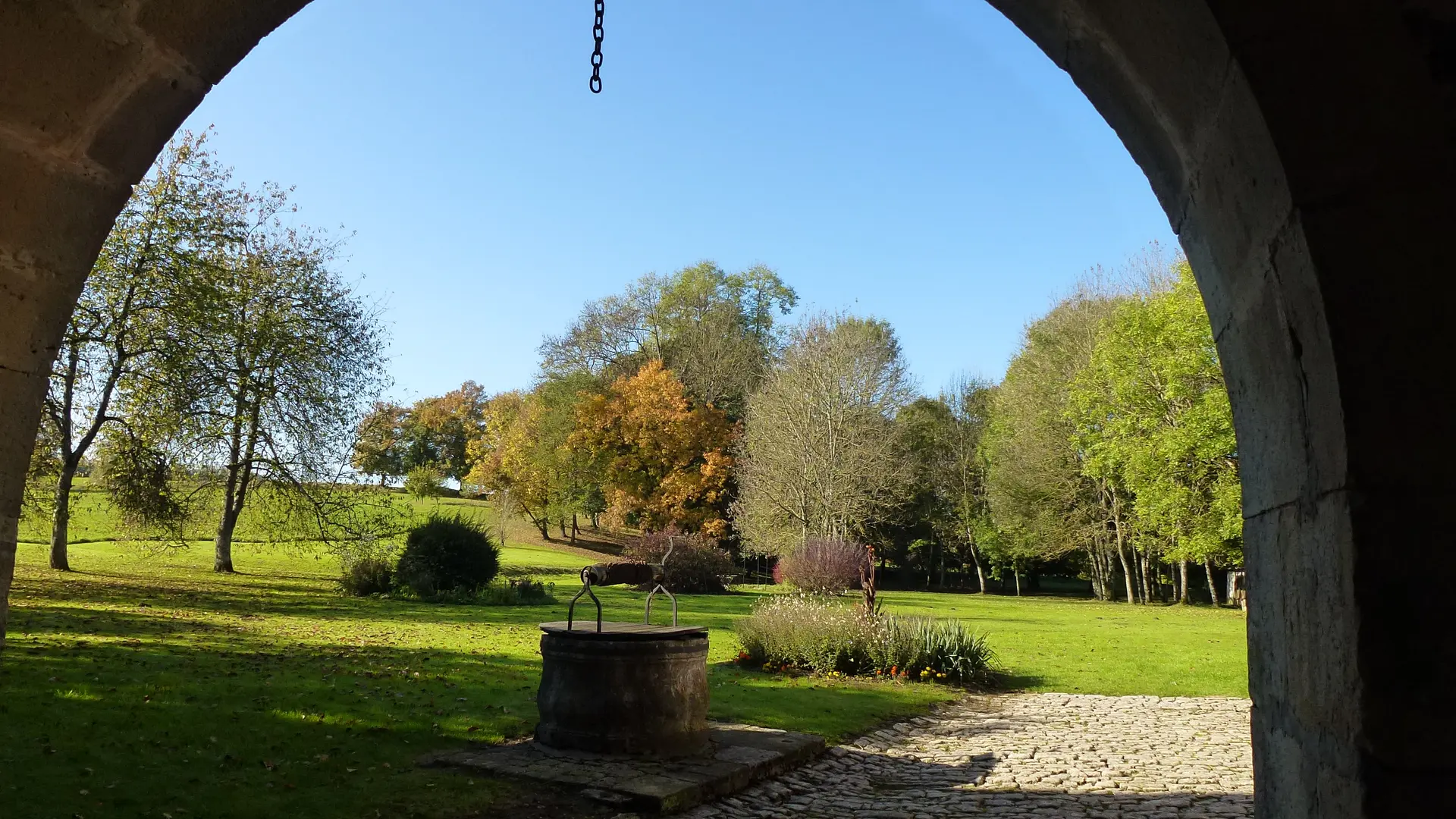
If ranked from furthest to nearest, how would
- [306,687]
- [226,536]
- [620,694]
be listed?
[226,536]
[306,687]
[620,694]

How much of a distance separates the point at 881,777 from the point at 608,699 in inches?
91.4

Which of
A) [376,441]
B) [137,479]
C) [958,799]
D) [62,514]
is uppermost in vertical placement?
[376,441]

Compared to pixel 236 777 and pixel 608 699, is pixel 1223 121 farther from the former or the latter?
pixel 236 777

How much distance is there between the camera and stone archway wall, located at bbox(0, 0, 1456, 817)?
1690mm

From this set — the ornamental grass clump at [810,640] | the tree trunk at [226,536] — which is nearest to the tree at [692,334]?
the tree trunk at [226,536]

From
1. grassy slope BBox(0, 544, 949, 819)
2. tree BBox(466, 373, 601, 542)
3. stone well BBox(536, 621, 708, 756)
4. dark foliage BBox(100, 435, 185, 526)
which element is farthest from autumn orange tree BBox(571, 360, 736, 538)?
stone well BBox(536, 621, 708, 756)

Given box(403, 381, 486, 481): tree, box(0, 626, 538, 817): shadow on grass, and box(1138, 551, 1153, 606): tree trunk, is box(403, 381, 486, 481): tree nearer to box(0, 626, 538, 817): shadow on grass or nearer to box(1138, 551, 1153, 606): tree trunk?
box(1138, 551, 1153, 606): tree trunk

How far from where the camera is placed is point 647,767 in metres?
7.03

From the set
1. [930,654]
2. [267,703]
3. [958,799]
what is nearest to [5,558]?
[958,799]

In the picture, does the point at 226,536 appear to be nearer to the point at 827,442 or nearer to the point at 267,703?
the point at 827,442

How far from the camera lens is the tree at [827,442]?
32.2m

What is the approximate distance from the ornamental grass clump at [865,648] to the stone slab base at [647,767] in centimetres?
509

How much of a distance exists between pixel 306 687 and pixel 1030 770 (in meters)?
7.00

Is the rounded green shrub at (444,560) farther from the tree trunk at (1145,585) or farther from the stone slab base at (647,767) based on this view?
the tree trunk at (1145,585)
